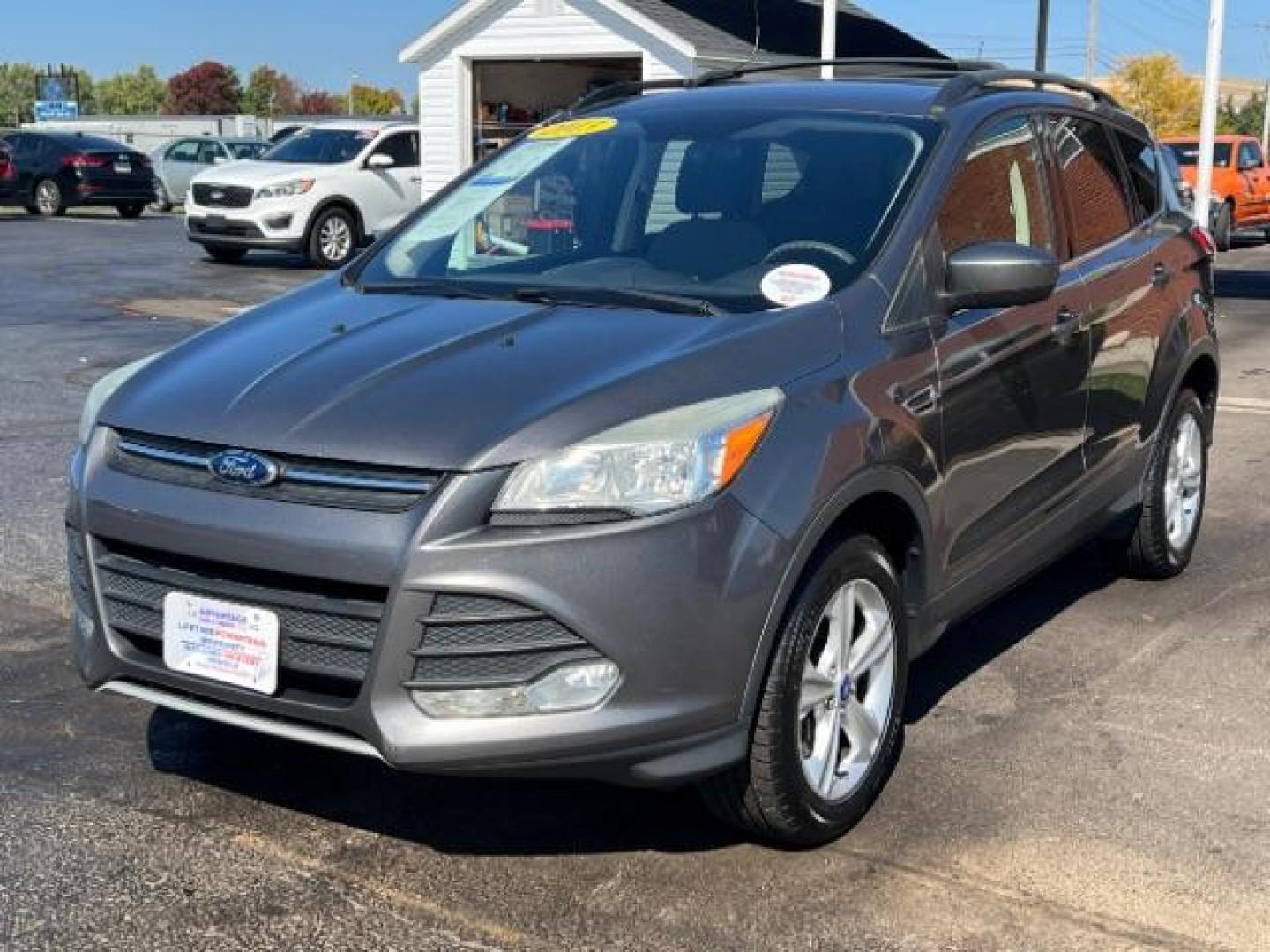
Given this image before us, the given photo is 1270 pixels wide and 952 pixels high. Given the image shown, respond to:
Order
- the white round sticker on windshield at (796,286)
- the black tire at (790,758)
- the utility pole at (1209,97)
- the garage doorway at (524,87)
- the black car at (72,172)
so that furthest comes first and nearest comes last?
the black car at (72,172)
the garage doorway at (524,87)
the utility pole at (1209,97)
the white round sticker on windshield at (796,286)
the black tire at (790,758)

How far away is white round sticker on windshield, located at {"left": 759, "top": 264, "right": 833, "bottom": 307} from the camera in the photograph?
12.6 ft

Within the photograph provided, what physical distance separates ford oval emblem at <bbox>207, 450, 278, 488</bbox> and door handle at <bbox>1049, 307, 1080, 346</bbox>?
2.46 m

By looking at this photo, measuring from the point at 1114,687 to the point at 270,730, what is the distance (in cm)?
274

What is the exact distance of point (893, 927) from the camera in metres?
3.31

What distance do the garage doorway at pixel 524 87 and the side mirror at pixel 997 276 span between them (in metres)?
19.5

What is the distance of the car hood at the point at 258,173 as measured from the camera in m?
19.0

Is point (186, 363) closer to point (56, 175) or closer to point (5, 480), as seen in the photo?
point (5, 480)

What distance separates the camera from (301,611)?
3.21 metres

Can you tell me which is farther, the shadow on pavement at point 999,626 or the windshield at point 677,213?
→ the shadow on pavement at point 999,626

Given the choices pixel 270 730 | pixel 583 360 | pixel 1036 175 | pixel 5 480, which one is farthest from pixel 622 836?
pixel 5 480

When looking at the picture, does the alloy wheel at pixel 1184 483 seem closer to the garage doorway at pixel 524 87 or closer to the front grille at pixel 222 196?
the front grille at pixel 222 196

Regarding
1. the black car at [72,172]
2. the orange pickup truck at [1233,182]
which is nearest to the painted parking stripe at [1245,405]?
the orange pickup truck at [1233,182]

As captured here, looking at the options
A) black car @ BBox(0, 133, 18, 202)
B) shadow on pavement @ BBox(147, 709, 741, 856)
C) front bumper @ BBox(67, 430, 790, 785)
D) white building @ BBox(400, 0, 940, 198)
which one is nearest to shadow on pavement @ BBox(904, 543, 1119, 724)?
shadow on pavement @ BBox(147, 709, 741, 856)

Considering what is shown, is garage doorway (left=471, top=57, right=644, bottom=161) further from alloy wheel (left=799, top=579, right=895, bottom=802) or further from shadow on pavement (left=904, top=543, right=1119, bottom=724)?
alloy wheel (left=799, top=579, right=895, bottom=802)
